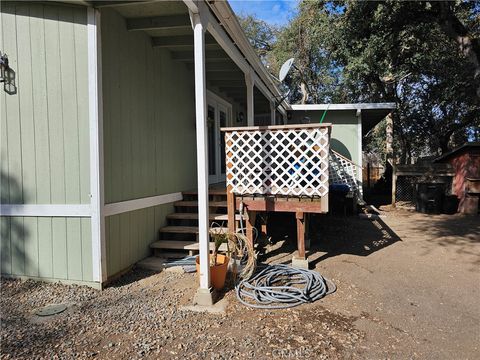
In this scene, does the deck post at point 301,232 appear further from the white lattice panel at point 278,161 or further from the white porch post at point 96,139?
the white porch post at point 96,139

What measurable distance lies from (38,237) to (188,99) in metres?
3.19

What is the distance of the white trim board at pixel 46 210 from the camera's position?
3.33 meters

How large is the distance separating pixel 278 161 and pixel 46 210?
2.73 metres

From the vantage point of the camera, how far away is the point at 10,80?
347 centimetres

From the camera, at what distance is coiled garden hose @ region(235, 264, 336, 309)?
3.03 meters

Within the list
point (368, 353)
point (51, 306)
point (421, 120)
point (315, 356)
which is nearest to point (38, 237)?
point (51, 306)

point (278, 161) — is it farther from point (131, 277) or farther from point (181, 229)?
point (131, 277)

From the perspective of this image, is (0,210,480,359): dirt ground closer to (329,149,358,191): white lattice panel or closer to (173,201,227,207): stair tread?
(173,201,227,207): stair tread

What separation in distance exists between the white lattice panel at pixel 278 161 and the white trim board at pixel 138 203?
1082 mm

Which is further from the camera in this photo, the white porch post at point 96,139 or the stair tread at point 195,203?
the stair tread at point 195,203

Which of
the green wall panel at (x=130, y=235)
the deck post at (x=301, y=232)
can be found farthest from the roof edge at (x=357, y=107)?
the green wall panel at (x=130, y=235)

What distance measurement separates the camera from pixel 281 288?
320 cm

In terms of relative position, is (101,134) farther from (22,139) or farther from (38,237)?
(38,237)

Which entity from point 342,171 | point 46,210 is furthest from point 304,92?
point 46,210
